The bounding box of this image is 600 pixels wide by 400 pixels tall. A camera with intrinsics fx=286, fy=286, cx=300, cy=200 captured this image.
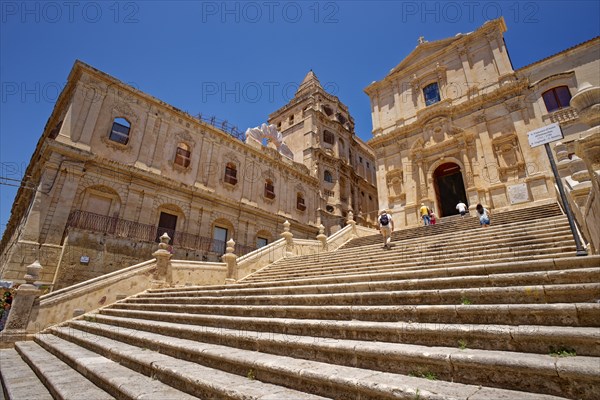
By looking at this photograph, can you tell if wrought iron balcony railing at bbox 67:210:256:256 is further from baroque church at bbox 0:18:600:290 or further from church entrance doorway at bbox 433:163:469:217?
church entrance doorway at bbox 433:163:469:217

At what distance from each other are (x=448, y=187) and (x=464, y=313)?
17342mm

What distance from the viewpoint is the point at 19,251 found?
11352mm

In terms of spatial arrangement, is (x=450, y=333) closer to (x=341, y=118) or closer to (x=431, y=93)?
(x=431, y=93)

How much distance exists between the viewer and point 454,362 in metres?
2.43

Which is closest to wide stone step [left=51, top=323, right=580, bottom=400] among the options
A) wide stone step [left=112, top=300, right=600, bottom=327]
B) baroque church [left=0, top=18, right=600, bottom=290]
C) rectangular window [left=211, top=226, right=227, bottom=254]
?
wide stone step [left=112, top=300, right=600, bottom=327]

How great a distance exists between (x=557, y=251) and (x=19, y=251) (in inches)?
670

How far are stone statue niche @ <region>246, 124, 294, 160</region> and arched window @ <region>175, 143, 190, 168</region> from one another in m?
5.64

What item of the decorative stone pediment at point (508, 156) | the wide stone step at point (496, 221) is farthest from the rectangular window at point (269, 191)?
the decorative stone pediment at point (508, 156)

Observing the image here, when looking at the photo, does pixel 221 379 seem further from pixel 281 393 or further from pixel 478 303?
pixel 478 303

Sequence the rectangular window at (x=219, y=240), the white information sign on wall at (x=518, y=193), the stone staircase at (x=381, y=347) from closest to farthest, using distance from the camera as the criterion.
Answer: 1. the stone staircase at (x=381, y=347)
2. the white information sign on wall at (x=518, y=193)
3. the rectangular window at (x=219, y=240)

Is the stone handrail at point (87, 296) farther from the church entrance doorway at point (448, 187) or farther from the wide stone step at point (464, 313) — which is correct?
the church entrance doorway at point (448, 187)

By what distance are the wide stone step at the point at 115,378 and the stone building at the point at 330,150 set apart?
2278cm

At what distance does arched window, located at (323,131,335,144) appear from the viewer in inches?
1289

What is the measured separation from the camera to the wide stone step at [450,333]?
236 cm
